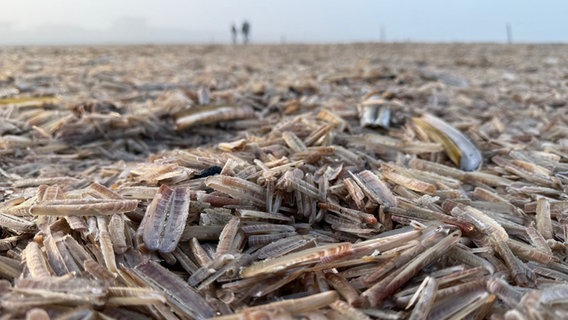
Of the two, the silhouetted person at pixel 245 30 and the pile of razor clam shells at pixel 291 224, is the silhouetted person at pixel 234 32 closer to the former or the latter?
the silhouetted person at pixel 245 30

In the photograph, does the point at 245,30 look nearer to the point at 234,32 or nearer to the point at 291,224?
the point at 234,32

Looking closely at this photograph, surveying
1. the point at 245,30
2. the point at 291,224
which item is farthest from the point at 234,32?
the point at 291,224

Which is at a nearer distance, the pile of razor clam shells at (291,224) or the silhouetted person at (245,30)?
the pile of razor clam shells at (291,224)

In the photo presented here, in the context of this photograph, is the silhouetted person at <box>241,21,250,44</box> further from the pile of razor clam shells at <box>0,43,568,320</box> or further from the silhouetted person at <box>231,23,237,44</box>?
the pile of razor clam shells at <box>0,43,568,320</box>

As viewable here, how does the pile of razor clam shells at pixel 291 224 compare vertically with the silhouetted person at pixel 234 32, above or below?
below

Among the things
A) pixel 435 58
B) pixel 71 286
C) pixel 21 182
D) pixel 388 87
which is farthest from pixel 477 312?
pixel 435 58

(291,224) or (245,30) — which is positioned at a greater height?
(245,30)

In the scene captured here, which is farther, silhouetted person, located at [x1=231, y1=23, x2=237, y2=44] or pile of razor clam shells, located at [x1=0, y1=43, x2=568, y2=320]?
silhouetted person, located at [x1=231, y1=23, x2=237, y2=44]

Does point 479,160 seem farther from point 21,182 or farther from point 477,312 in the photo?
point 21,182

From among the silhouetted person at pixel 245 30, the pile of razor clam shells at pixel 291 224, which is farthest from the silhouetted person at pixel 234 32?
the pile of razor clam shells at pixel 291 224

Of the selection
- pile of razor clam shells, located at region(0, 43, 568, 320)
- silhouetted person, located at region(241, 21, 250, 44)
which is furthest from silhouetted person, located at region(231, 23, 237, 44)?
pile of razor clam shells, located at region(0, 43, 568, 320)

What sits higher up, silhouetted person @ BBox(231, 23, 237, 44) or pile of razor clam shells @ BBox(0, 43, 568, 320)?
silhouetted person @ BBox(231, 23, 237, 44)
